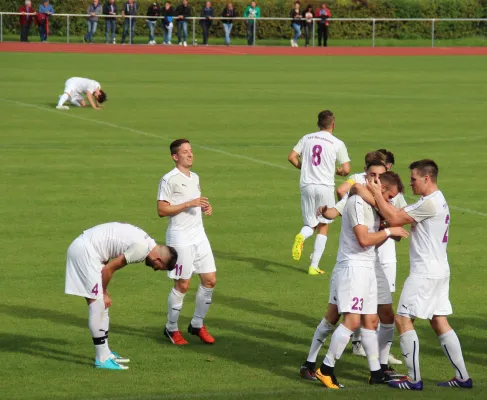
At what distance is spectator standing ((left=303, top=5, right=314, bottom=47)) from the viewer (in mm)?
58031

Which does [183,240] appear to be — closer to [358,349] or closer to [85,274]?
[85,274]

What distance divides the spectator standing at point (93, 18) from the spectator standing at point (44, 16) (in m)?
1.99

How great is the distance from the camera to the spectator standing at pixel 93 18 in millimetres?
55406

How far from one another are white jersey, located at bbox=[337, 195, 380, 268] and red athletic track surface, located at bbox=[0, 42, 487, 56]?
44.9m

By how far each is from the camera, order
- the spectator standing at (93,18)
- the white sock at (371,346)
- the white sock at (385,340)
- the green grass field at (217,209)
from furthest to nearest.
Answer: the spectator standing at (93,18) → the green grass field at (217,209) → the white sock at (385,340) → the white sock at (371,346)

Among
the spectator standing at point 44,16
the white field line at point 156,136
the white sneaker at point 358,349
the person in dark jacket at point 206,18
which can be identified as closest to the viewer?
the white sneaker at point 358,349

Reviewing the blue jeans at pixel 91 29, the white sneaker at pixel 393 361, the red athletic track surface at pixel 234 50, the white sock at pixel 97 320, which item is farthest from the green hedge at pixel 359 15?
the white sneaker at pixel 393 361

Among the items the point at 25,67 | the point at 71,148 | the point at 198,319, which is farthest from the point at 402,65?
the point at 198,319

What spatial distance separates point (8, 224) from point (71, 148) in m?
8.46

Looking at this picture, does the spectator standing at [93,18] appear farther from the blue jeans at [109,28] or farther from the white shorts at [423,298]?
the white shorts at [423,298]

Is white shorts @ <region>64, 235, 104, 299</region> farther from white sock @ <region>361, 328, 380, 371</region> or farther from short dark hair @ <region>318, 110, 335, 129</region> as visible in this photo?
short dark hair @ <region>318, 110, 335, 129</region>

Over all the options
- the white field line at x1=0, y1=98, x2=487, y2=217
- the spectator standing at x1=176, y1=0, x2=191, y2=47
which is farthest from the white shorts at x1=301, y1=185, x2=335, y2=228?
the spectator standing at x1=176, y1=0, x2=191, y2=47

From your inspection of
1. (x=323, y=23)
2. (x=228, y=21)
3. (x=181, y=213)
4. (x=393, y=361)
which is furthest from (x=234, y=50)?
(x=393, y=361)

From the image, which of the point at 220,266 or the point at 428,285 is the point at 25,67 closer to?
the point at 220,266
